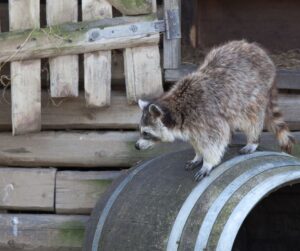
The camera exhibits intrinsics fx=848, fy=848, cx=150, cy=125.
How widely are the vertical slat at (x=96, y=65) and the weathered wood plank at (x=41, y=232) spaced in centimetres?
90

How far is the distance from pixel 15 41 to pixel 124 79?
2.64 ft

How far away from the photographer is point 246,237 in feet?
19.4

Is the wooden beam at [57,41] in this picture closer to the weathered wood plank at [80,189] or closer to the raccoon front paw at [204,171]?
the weathered wood plank at [80,189]

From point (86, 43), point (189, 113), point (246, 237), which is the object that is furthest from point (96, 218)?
point (246, 237)

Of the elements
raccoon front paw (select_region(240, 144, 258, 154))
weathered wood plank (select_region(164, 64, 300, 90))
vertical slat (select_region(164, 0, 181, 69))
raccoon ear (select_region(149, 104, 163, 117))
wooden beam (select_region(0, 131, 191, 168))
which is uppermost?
vertical slat (select_region(164, 0, 181, 69))

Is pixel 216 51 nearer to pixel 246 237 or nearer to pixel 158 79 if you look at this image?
pixel 158 79

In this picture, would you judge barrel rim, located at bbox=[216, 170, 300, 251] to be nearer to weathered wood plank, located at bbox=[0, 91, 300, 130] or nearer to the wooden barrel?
the wooden barrel

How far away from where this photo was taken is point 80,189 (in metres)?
5.71

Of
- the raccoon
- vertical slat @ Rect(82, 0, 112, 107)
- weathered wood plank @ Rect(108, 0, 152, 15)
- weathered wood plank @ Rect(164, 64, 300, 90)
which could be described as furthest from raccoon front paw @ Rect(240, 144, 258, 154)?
weathered wood plank @ Rect(108, 0, 152, 15)

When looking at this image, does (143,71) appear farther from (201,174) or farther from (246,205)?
Result: (246,205)

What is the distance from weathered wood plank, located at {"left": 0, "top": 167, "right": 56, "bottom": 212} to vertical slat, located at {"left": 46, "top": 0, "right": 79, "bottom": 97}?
27.4 inches

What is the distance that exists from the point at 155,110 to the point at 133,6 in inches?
33.4

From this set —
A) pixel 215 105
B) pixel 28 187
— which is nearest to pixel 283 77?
pixel 215 105

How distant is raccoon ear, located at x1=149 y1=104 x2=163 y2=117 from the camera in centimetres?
486
